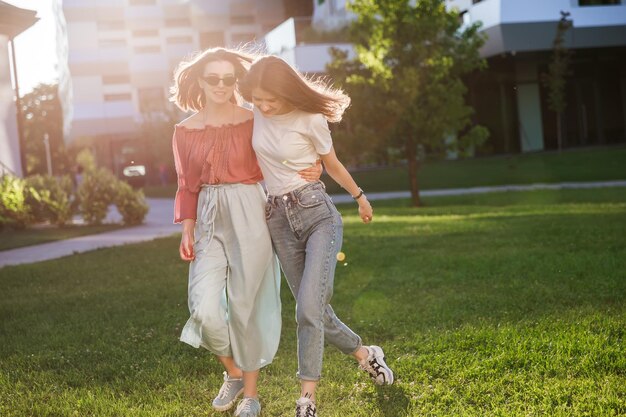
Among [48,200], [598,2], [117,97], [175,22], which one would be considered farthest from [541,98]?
[117,97]

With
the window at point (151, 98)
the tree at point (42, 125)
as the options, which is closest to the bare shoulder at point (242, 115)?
the window at point (151, 98)

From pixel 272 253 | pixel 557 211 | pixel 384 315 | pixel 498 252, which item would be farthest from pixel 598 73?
pixel 272 253

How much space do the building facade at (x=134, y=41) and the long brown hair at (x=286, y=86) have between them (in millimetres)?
48390

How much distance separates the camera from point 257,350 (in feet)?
15.2

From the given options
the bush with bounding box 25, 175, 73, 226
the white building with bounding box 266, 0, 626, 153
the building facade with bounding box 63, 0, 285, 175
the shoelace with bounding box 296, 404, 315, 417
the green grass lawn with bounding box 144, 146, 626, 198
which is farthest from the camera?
the building facade with bounding box 63, 0, 285, 175

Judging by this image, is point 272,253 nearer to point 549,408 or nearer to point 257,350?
point 257,350

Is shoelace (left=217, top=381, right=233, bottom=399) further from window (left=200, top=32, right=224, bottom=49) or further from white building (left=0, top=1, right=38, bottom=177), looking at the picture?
window (left=200, top=32, right=224, bottom=49)

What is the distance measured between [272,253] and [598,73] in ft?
113

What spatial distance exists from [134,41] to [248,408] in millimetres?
52191

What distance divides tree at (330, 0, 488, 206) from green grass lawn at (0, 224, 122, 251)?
653cm

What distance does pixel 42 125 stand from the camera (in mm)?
66812

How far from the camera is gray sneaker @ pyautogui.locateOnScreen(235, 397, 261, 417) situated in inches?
175

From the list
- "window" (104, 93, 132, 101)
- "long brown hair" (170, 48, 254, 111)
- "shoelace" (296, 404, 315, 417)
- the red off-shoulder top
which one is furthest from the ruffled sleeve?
"window" (104, 93, 132, 101)

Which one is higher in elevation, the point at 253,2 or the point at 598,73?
the point at 253,2
